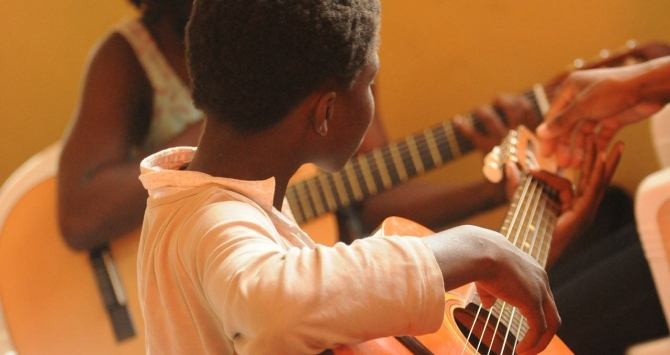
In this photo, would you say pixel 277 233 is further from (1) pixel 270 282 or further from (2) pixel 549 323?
(2) pixel 549 323

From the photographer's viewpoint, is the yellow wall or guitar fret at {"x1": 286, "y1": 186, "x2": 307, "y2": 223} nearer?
guitar fret at {"x1": 286, "y1": 186, "x2": 307, "y2": 223}

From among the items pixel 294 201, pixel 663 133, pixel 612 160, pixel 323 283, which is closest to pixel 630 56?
pixel 663 133

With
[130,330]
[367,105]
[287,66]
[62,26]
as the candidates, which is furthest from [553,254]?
[62,26]

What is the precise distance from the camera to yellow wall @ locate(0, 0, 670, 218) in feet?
5.46

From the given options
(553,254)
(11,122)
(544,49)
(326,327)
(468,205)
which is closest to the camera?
(326,327)

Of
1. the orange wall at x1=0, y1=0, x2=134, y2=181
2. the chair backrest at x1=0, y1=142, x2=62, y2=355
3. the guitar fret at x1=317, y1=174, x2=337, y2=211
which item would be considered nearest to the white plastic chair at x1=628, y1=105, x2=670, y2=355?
the guitar fret at x1=317, y1=174, x2=337, y2=211

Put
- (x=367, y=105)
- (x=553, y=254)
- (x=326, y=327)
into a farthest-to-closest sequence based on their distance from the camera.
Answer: (x=553, y=254)
(x=367, y=105)
(x=326, y=327)

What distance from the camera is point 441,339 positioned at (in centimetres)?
74

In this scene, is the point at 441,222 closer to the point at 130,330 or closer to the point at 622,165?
the point at 622,165

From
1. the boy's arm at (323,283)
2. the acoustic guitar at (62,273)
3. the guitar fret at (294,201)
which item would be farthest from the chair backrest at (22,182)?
the boy's arm at (323,283)

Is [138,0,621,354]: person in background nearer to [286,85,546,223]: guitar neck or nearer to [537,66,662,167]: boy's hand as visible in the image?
[537,66,662,167]: boy's hand

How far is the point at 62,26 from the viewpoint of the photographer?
5.82 ft

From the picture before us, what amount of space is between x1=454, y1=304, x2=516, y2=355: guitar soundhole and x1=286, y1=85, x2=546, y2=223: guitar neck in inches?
24.0

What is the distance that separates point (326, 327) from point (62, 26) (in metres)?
1.37
